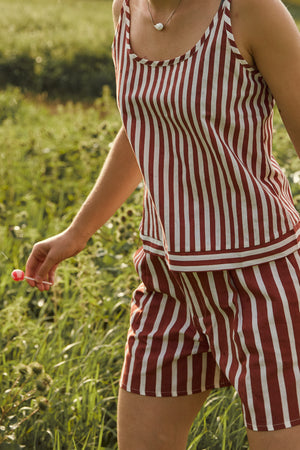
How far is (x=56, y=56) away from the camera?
12328mm

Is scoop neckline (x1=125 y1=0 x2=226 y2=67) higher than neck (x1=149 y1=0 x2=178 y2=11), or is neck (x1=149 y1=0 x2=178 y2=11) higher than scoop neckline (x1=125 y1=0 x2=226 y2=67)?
neck (x1=149 y1=0 x2=178 y2=11)

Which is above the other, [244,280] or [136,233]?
[136,233]

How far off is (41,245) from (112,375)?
922 millimetres

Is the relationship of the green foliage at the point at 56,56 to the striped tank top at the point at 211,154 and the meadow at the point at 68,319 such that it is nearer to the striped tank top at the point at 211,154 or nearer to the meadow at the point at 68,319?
the meadow at the point at 68,319

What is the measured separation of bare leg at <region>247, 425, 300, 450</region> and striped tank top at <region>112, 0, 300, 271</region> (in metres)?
0.29

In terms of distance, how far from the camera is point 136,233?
267 cm

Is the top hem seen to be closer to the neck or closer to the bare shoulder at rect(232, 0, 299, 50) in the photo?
the bare shoulder at rect(232, 0, 299, 50)

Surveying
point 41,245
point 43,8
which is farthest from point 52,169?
point 43,8

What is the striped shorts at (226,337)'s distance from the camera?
4.22 ft

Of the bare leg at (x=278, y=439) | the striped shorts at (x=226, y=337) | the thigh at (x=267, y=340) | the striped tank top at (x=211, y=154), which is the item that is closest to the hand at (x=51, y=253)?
the striped shorts at (x=226, y=337)

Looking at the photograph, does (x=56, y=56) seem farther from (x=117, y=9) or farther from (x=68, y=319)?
(x=117, y=9)


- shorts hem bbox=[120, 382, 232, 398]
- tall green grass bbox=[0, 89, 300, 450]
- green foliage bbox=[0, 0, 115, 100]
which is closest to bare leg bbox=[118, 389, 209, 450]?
shorts hem bbox=[120, 382, 232, 398]

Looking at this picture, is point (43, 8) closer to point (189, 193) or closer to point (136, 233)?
Answer: point (136, 233)

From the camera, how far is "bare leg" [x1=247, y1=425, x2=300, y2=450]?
4.16 feet
